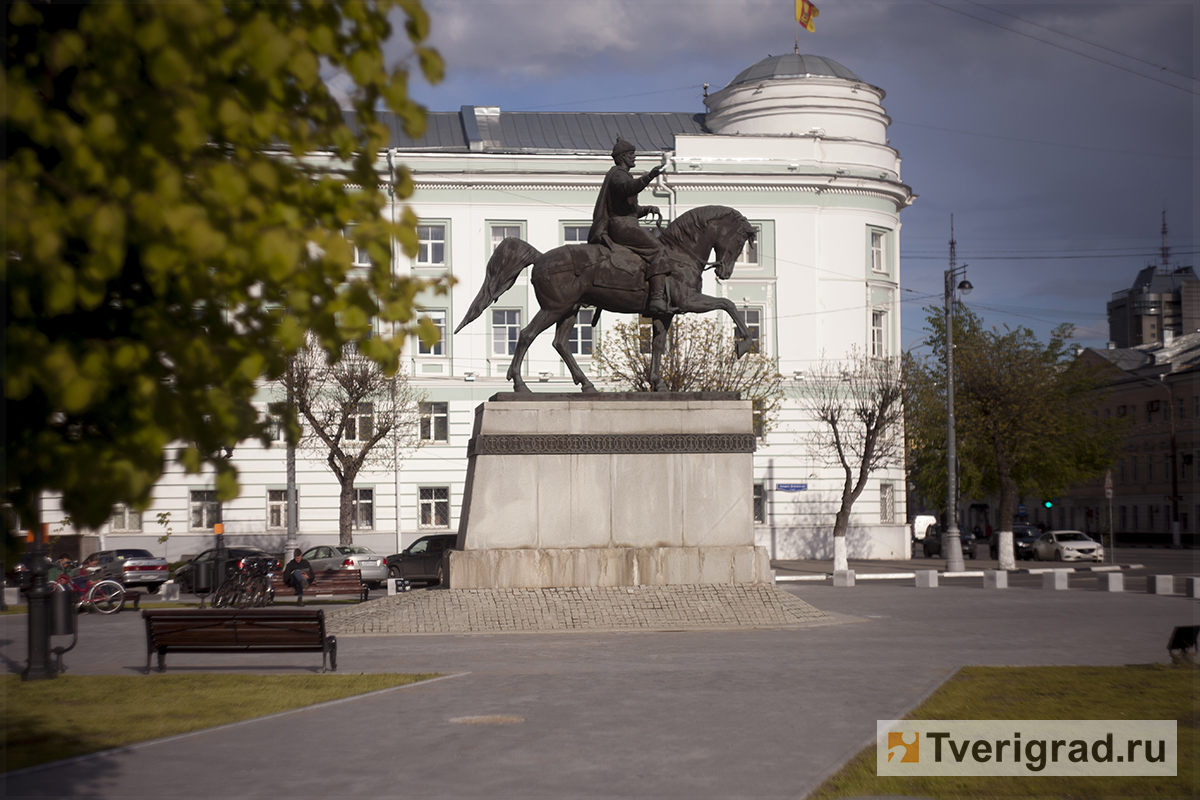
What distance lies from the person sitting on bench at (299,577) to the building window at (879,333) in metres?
29.4

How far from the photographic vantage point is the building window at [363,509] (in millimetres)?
48000

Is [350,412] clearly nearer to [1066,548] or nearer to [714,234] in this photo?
[714,234]

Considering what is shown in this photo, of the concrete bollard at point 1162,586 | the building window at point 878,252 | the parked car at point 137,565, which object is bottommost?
the parked car at point 137,565

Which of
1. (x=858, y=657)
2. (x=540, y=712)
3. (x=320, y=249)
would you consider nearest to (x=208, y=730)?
(x=540, y=712)

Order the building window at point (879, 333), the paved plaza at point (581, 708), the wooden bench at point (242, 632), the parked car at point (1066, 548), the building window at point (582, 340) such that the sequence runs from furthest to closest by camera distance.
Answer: the parked car at point (1066, 548)
the building window at point (879, 333)
the building window at point (582, 340)
the wooden bench at point (242, 632)
the paved plaza at point (581, 708)

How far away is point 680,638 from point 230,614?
245 inches

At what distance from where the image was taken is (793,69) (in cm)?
5197

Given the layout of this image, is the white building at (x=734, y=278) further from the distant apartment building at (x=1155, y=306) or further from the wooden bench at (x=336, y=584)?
the distant apartment building at (x=1155, y=306)

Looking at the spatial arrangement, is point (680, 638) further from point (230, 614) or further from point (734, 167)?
point (734, 167)

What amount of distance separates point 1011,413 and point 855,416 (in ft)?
21.1

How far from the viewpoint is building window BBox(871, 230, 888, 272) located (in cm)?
5156

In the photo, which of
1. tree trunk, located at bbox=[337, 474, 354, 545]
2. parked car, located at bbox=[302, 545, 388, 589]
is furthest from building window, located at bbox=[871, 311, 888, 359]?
parked car, located at bbox=[302, 545, 388, 589]

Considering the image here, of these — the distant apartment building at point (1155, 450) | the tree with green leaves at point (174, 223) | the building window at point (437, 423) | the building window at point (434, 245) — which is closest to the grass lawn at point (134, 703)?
the tree with green leaves at point (174, 223)

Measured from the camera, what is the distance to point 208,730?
A: 955 centimetres
